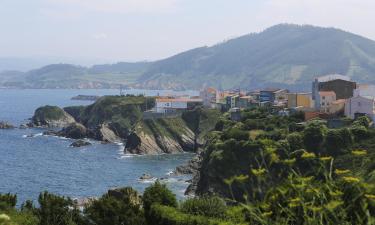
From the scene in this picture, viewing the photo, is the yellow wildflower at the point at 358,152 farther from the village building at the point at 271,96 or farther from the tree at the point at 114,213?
the village building at the point at 271,96

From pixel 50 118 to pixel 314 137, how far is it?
105m

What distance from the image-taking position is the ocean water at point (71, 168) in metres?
71.6

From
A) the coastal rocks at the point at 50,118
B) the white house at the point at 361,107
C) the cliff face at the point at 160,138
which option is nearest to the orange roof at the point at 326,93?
the white house at the point at 361,107

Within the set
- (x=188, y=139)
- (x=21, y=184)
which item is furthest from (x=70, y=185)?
(x=188, y=139)

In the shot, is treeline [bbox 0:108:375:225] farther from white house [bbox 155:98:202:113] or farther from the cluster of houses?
white house [bbox 155:98:202:113]

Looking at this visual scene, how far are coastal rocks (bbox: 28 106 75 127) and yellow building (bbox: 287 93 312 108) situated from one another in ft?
248

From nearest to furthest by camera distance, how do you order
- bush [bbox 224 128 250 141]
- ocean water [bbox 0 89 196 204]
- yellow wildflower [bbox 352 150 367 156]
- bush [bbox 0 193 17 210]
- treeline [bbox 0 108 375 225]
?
yellow wildflower [bbox 352 150 367 156] → treeline [bbox 0 108 375 225] → bush [bbox 0 193 17 210] → ocean water [bbox 0 89 196 204] → bush [bbox 224 128 250 141]

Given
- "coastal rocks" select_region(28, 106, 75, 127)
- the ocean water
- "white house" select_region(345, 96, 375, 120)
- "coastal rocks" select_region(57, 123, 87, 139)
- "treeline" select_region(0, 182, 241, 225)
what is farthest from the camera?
"coastal rocks" select_region(28, 106, 75, 127)

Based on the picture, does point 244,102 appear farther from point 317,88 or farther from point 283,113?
point 283,113

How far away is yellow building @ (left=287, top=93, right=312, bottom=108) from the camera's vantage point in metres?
99.1

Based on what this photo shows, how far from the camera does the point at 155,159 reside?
98.8 metres

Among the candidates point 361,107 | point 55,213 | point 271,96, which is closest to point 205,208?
point 55,213

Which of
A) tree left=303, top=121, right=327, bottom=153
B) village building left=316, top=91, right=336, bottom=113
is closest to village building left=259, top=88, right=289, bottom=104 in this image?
village building left=316, top=91, right=336, bottom=113

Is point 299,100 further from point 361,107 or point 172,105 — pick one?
point 172,105
